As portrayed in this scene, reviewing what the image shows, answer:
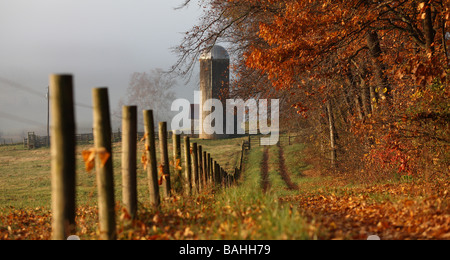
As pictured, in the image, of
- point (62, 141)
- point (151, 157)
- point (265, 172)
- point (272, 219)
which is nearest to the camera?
point (62, 141)

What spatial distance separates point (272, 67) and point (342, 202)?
586cm

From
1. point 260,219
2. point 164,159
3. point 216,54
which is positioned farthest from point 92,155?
point 216,54

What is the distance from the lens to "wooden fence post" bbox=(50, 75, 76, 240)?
430cm

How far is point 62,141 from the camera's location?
14.1 ft

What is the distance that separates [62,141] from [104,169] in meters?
0.69

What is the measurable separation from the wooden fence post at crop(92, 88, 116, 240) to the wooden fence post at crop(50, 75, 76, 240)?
0.42 meters

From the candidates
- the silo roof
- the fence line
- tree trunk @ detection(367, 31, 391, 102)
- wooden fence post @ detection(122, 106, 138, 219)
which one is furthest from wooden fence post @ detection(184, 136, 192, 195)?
the silo roof

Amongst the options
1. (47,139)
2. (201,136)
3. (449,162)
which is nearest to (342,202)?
(449,162)

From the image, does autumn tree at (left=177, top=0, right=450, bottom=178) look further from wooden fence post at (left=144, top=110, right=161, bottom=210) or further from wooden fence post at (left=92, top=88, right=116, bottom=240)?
wooden fence post at (left=92, top=88, right=116, bottom=240)

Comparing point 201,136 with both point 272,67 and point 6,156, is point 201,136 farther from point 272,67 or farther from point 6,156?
point 272,67

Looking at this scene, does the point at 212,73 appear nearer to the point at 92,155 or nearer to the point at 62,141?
the point at 92,155

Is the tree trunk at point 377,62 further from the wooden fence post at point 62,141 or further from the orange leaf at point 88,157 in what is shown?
the wooden fence post at point 62,141

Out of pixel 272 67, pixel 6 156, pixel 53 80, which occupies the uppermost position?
pixel 272 67
